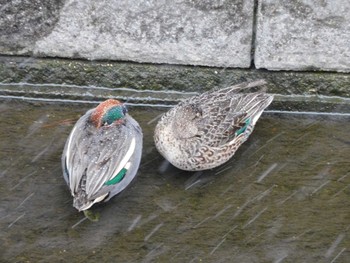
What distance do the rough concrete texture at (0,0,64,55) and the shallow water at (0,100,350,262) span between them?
21.1 inches

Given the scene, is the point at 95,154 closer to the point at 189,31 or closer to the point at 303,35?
the point at 189,31

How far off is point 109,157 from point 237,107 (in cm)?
114

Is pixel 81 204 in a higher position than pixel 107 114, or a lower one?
lower

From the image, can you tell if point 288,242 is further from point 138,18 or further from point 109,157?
point 138,18

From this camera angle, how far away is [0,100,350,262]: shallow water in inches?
223

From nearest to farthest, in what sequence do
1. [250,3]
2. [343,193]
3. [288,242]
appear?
1. [288,242]
2. [343,193]
3. [250,3]

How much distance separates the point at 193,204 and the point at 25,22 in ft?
6.70

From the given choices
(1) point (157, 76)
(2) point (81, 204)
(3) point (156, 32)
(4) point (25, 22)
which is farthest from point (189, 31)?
(2) point (81, 204)

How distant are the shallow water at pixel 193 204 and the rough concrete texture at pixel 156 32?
569 millimetres

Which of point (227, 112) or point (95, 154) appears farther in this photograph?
point (227, 112)

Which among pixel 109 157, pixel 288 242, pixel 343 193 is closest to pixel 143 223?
pixel 109 157

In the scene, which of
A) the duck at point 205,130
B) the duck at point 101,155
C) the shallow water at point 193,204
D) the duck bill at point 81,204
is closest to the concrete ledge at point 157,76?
the shallow water at point 193,204

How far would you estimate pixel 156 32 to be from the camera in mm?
6832

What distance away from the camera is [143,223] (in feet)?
19.3
